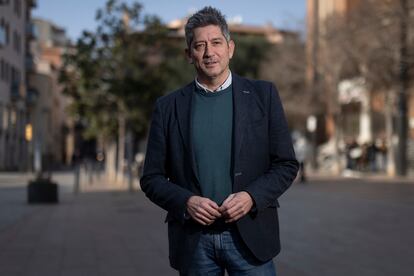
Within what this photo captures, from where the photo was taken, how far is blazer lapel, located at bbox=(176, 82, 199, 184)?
9.59 ft

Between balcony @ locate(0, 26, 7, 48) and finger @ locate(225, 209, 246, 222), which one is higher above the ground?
balcony @ locate(0, 26, 7, 48)

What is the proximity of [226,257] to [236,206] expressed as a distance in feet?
0.91

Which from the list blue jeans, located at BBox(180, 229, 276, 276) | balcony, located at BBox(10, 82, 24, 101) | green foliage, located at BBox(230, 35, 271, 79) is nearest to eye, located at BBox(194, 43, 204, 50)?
blue jeans, located at BBox(180, 229, 276, 276)

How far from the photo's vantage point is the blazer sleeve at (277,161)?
290cm

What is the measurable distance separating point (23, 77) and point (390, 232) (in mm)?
48683

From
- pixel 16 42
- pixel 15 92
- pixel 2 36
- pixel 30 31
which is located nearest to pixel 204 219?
pixel 2 36

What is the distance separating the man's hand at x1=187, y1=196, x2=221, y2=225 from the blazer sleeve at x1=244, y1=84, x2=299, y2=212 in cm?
19

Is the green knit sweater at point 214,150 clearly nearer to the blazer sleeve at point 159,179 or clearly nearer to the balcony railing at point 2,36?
the blazer sleeve at point 159,179

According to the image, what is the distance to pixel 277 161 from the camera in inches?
117

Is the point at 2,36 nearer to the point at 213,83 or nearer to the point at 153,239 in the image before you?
the point at 153,239

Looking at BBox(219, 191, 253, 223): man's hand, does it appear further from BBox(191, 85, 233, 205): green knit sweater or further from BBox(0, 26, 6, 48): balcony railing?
BBox(0, 26, 6, 48): balcony railing

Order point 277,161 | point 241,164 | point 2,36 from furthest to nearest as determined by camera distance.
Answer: point 2,36 < point 277,161 < point 241,164

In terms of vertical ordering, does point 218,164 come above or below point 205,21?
below

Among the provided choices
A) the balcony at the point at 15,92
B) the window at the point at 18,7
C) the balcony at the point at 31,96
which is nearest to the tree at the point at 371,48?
the balcony at the point at 15,92
